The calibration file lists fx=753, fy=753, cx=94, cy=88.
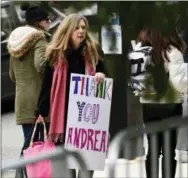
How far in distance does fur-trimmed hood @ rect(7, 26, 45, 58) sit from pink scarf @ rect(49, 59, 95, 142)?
572 mm

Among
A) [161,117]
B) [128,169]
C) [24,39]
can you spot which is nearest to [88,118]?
[161,117]

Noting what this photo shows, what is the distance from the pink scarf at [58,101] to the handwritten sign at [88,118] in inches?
2.6

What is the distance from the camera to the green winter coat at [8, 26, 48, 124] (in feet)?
20.5

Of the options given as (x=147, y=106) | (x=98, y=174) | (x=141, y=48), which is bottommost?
(x=98, y=174)

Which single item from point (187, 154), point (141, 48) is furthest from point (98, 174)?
point (141, 48)

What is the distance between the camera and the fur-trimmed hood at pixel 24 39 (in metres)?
6.22

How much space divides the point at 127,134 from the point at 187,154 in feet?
9.19

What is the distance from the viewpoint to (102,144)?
19.0ft

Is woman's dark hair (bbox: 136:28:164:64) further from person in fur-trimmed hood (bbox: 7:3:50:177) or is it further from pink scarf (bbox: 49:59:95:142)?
person in fur-trimmed hood (bbox: 7:3:50:177)

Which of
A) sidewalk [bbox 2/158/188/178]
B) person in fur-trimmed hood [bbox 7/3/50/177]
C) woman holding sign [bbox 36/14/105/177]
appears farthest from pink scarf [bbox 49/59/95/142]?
sidewalk [bbox 2/158/188/178]

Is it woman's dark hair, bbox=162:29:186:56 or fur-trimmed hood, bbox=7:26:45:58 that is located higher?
fur-trimmed hood, bbox=7:26:45:58

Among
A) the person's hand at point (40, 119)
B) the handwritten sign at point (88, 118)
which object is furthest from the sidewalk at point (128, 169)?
the person's hand at point (40, 119)

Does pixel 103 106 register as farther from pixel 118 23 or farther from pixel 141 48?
pixel 118 23

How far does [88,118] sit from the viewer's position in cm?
571
